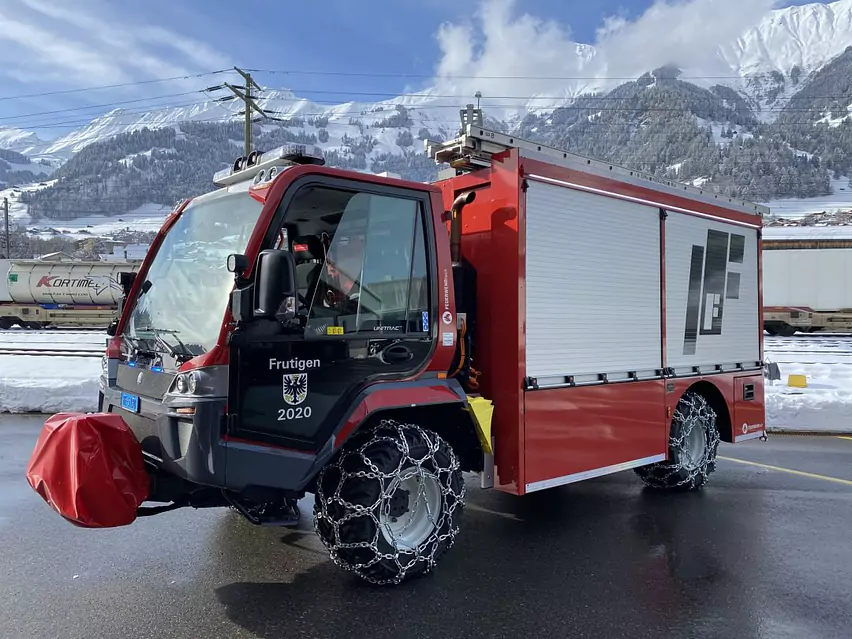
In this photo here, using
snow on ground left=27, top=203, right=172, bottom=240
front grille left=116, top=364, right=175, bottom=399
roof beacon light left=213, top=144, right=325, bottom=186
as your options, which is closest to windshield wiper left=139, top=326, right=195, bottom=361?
front grille left=116, top=364, right=175, bottom=399

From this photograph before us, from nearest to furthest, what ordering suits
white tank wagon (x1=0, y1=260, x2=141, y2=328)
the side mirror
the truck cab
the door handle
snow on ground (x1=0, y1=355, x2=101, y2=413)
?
the side mirror, the truck cab, the door handle, snow on ground (x1=0, y1=355, x2=101, y2=413), white tank wagon (x1=0, y1=260, x2=141, y2=328)

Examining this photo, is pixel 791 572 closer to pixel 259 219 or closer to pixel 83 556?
pixel 259 219

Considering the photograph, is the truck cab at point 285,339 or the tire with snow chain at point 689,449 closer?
the truck cab at point 285,339

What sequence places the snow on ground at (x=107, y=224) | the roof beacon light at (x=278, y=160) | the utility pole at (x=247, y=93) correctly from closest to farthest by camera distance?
the roof beacon light at (x=278, y=160), the utility pole at (x=247, y=93), the snow on ground at (x=107, y=224)

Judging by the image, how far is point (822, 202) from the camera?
386 feet

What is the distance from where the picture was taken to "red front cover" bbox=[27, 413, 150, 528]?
3670 mm

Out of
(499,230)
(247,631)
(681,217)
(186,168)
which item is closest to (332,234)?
(499,230)

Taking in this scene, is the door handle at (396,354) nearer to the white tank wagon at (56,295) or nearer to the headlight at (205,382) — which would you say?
the headlight at (205,382)

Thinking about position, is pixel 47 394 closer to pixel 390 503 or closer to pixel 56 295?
pixel 390 503

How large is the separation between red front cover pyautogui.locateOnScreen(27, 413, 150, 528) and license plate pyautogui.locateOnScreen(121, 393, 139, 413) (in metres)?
0.25

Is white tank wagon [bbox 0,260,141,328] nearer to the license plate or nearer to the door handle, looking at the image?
the license plate

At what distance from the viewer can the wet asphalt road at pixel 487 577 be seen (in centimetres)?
379

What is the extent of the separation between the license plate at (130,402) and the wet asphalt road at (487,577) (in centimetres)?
114

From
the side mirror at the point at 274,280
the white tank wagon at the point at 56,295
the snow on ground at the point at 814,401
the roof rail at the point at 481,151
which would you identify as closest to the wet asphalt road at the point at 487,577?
the side mirror at the point at 274,280
